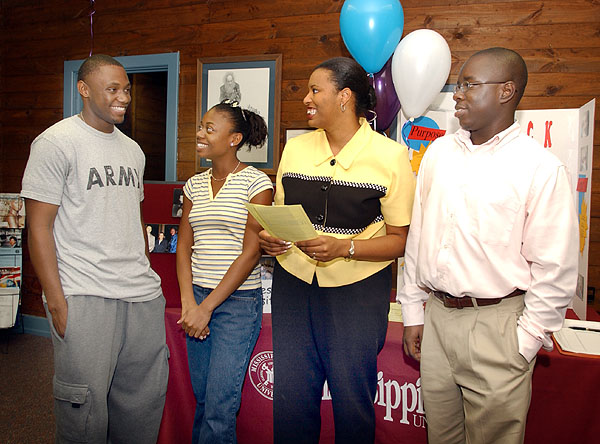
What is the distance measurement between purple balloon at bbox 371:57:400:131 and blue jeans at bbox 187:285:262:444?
1.36m

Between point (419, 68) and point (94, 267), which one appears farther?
point (419, 68)

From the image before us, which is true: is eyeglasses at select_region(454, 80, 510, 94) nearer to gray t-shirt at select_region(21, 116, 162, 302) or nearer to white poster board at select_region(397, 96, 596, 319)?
gray t-shirt at select_region(21, 116, 162, 302)

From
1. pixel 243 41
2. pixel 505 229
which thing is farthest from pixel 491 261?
pixel 243 41

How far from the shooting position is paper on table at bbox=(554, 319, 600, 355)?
165 centimetres

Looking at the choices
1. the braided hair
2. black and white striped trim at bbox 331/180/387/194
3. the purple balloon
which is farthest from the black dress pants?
the purple balloon

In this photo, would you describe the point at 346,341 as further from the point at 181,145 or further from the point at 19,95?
the point at 19,95

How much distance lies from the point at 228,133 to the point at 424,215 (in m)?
0.85

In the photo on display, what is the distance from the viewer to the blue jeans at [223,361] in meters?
1.64

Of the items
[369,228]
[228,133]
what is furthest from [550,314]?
[228,133]

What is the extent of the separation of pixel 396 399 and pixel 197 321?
806 millimetres

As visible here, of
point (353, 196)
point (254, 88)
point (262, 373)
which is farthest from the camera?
point (254, 88)

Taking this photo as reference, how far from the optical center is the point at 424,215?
4.77ft

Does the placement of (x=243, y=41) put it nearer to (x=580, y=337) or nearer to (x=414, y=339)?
(x=414, y=339)

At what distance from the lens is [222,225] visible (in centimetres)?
173
